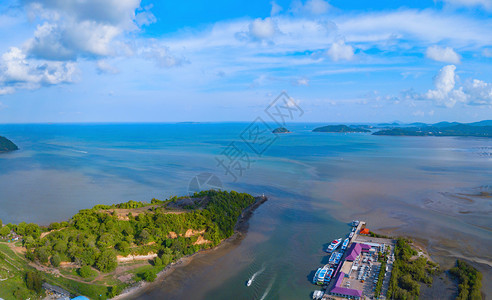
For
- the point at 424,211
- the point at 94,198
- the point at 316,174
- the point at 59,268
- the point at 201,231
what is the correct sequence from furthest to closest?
the point at 316,174 → the point at 94,198 → the point at 424,211 → the point at 201,231 → the point at 59,268

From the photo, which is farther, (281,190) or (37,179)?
(37,179)

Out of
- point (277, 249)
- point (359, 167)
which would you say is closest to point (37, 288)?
point (277, 249)

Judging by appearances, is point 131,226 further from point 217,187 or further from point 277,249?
point 217,187

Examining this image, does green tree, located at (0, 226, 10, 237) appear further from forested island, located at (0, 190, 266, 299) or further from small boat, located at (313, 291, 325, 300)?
small boat, located at (313, 291, 325, 300)

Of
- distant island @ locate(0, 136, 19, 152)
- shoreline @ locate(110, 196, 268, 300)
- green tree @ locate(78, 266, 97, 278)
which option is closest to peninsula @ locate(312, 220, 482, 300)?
shoreline @ locate(110, 196, 268, 300)

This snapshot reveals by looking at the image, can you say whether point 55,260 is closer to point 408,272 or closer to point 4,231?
point 4,231
